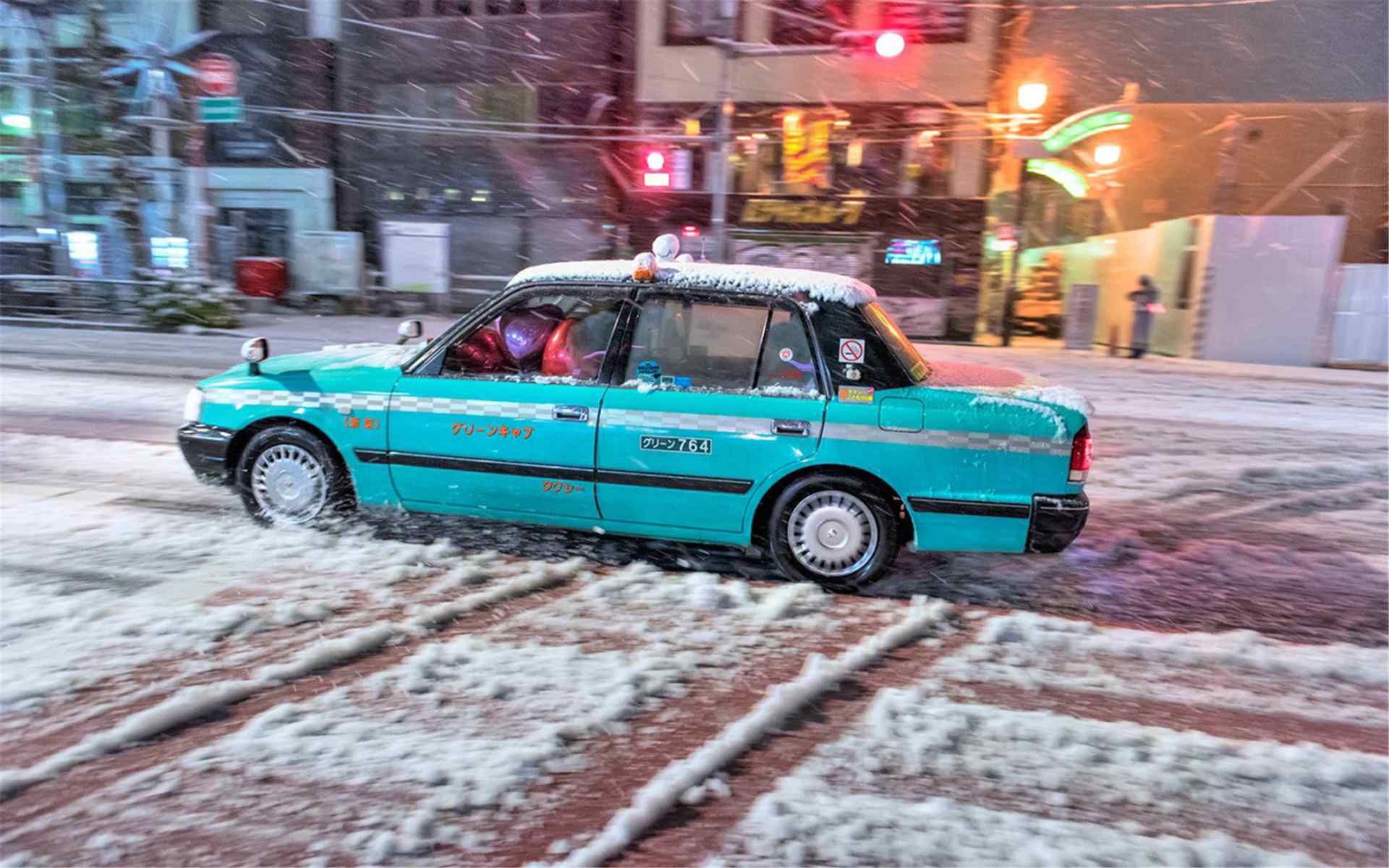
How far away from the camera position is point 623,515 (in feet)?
15.2

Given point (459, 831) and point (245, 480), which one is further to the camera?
point (245, 480)

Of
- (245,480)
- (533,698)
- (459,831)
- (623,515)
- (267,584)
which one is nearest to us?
(459,831)

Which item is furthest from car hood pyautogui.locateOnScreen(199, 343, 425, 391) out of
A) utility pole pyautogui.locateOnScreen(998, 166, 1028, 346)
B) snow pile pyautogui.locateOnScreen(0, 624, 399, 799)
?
utility pole pyautogui.locateOnScreen(998, 166, 1028, 346)

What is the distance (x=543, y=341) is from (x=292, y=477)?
1.70 metres

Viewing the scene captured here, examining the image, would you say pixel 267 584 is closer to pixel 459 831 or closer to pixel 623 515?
pixel 623 515

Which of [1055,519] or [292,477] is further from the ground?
[1055,519]

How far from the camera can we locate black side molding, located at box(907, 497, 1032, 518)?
4.29 meters

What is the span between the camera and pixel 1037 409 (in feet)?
13.9

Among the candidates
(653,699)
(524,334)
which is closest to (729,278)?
(524,334)

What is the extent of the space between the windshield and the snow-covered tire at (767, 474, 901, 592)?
65cm

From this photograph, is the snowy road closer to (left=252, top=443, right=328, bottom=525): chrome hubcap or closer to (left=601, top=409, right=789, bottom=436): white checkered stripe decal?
(left=252, top=443, right=328, bottom=525): chrome hubcap

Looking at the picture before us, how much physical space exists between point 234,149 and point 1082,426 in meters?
30.6

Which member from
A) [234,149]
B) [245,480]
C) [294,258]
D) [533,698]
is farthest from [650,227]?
[533,698]

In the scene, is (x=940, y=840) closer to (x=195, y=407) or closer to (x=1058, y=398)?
(x=1058, y=398)
